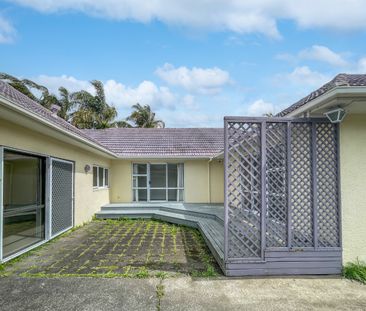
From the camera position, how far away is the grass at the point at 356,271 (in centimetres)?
493

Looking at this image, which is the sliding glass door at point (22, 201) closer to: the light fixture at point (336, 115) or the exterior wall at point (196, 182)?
the light fixture at point (336, 115)

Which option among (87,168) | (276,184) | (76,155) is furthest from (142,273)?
(87,168)

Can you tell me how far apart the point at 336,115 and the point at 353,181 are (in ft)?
4.74

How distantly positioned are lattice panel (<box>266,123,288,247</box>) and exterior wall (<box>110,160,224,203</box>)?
29.7 feet

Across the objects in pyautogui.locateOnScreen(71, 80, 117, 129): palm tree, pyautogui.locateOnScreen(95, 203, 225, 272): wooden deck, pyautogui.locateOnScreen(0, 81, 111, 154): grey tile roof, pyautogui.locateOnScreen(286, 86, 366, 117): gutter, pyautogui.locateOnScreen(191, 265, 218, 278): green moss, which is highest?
pyautogui.locateOnScreen(71, 80, 117, 129): palm tree

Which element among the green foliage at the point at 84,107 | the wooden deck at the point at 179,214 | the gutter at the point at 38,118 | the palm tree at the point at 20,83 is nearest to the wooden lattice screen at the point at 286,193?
the wooden deck at the point at 179,214

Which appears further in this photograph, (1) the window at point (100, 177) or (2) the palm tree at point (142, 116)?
(2) the palm tree at point (142, 116)

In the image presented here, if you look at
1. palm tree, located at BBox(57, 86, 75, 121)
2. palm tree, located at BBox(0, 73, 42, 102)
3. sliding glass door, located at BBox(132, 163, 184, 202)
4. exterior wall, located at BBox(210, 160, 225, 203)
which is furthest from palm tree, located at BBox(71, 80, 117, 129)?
exterior wall, located at BBox(210, 160, 225, 203)

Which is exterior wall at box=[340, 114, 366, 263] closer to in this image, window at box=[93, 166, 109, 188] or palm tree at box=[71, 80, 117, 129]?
window at box=[93, 166, 109, 188]

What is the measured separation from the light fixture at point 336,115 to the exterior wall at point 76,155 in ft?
20.9

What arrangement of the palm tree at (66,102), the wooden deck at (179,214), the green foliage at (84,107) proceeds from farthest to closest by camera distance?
1. the palm tree at (66,102)
2. the green foliage at (84,107)
3. the wooden deck at (179,214)

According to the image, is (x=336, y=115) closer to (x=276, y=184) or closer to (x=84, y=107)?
(x=276, y=184)

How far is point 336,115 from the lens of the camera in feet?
15.8

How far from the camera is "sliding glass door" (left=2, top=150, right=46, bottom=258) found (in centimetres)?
608
